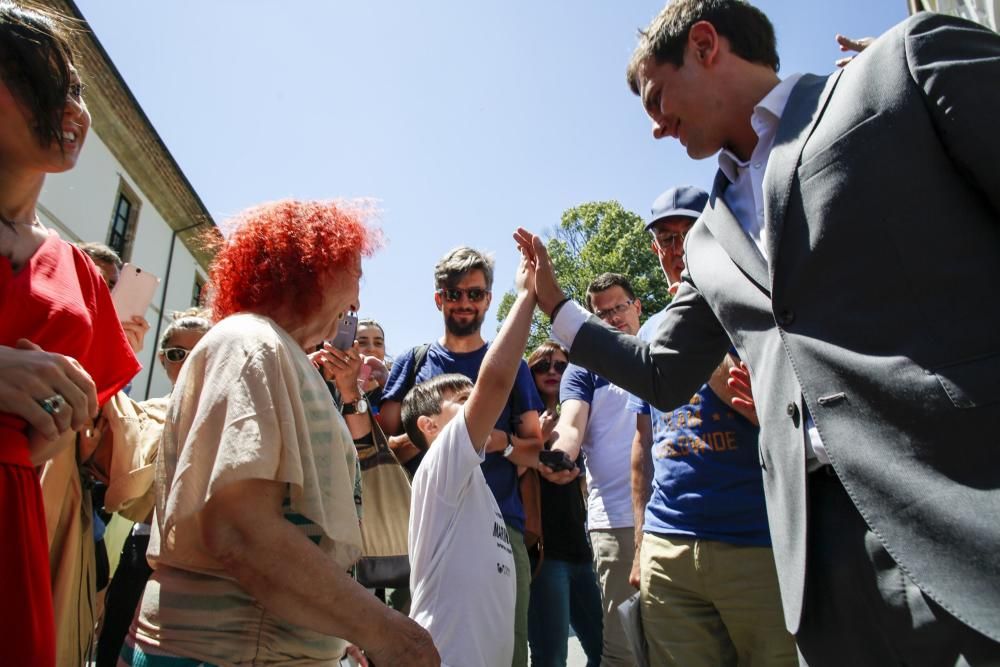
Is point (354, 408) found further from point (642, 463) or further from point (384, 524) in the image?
point (642, 463)

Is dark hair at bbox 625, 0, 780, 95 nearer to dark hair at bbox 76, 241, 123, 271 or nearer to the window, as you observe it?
dark hair at bbox 76, 241, 123, 271

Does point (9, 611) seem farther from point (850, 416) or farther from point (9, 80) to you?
point (850, 416)

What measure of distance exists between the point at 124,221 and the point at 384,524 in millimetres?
17759

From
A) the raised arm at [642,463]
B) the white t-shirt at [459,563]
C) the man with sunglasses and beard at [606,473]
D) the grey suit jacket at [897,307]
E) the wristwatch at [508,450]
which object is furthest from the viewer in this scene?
the man with sunglasses and beard at [606,473]

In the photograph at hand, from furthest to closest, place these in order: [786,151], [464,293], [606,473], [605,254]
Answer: [605,254] < [606,473] < [464,293] < [786,151]

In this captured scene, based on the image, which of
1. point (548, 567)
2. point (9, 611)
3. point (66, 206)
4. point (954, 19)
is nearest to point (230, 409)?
point (9, 611)

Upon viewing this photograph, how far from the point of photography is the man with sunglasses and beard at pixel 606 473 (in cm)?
351

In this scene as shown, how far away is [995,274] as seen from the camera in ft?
4.00

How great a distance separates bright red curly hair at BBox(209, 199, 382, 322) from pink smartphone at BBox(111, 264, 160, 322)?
89cm

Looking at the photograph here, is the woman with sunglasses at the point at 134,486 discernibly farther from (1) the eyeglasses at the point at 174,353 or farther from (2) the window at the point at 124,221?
(2) the window at the point at 124,221

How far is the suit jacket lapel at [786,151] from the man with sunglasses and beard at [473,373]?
6.45 feet

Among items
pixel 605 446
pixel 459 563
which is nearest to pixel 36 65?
pixel 459 563

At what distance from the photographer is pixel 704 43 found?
79.4 inches

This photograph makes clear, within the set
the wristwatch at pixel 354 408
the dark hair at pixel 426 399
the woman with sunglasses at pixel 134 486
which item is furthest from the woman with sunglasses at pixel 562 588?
the woman with sunglasses at pixel 134 486
